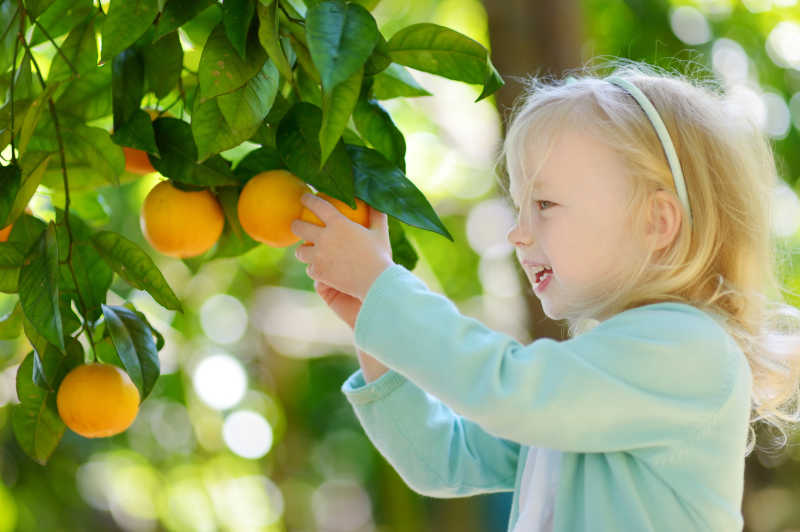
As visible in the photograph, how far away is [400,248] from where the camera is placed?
0.98 metres

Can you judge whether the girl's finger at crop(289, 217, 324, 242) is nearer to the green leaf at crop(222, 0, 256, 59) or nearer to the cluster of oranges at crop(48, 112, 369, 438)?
the cluster of oranges at crop(48, 112, 369, 438)

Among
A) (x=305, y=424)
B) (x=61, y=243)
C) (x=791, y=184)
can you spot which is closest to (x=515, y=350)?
(x=61, y=243)

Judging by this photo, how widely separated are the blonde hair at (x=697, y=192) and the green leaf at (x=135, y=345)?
1.33ft

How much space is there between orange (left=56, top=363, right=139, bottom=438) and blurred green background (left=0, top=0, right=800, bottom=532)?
1.16 metres

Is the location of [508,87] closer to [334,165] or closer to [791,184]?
[334,165]

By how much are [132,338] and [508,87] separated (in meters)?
1.17

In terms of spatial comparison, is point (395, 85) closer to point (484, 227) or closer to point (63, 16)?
point (63, 16)

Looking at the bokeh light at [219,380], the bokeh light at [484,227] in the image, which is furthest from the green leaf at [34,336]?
the bokeh light at [219,380]

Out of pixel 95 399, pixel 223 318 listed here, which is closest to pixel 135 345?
pixel 95 399

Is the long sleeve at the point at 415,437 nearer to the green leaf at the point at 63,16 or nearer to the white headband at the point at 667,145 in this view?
the white headband at the point at 667,145

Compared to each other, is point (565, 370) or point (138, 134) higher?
point (138, 134)

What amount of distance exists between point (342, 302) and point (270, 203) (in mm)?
242

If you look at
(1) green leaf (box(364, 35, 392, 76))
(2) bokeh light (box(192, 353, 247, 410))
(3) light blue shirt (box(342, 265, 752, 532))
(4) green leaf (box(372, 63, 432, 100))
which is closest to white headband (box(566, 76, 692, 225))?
(3) light blue shirt (box(342, 265, 752, 532))

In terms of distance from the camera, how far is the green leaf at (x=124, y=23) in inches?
30.0
